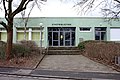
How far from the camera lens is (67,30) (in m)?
38.8

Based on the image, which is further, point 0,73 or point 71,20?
point 71,20

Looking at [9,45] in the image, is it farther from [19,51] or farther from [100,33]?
[100,33]

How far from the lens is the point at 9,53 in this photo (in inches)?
715

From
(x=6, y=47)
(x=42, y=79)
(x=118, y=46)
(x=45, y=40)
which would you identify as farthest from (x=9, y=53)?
(x=45, y=40)

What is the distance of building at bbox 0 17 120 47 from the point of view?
37.9 m

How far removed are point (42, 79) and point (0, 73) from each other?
3002 millimetres

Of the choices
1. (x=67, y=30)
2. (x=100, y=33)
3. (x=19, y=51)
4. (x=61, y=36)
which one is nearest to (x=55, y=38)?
(x=61, y=36)

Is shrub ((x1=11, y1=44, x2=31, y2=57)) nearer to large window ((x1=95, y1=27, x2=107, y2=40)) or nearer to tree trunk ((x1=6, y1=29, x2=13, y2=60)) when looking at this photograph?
tree trunk ((x1=6, y1=29, x2=13, y2=60))

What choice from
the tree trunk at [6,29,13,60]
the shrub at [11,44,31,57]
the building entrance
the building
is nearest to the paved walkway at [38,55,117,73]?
the shrub at [11,44,31,57]

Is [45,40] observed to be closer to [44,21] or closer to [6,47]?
[44,21]

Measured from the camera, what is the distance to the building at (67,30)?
37875mm

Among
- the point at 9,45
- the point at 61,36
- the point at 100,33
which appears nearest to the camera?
the point at 9,45

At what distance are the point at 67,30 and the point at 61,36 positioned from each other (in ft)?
4.67

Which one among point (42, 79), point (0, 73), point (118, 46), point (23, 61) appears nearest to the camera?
point (42, 79)
